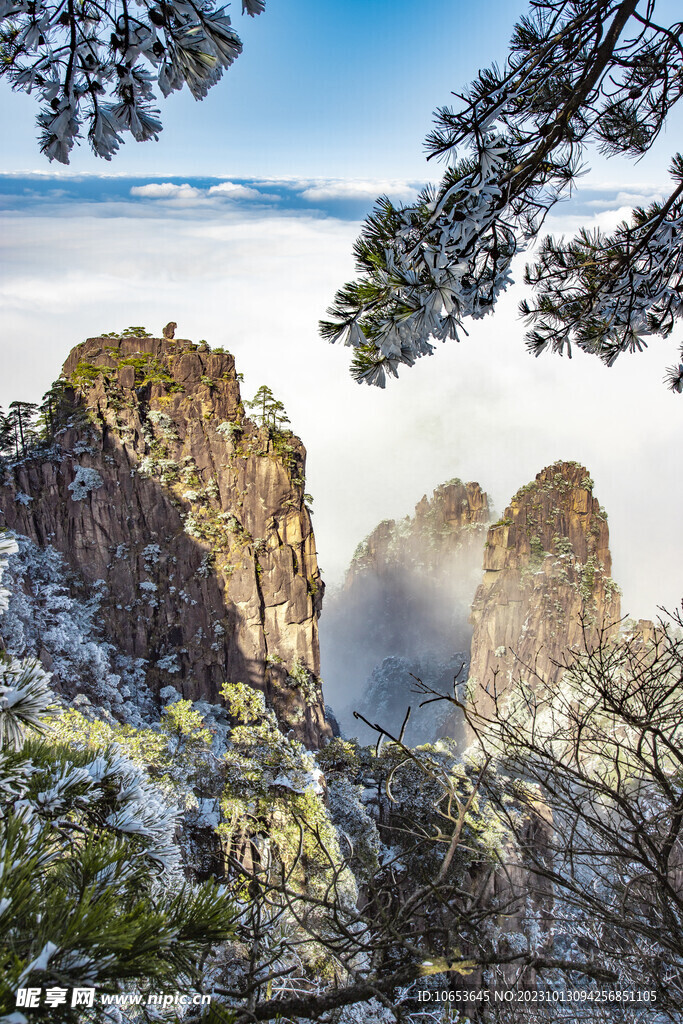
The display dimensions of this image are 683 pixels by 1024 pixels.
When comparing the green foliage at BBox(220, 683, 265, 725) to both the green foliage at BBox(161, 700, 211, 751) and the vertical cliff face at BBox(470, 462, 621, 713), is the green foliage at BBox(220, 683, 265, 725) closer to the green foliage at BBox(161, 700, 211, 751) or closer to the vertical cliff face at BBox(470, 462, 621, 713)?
the green foliage at BBox(161, 700, 211, 751)

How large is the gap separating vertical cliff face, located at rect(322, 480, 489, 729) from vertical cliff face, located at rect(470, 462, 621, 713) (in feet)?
68.4

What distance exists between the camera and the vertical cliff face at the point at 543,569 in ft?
113

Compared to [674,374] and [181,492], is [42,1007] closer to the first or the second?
[674,374]

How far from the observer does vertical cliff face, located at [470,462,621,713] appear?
113ft

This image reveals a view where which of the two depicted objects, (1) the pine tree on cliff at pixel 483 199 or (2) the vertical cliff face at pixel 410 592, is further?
(2) the vertical cliff face at pixel 410 592

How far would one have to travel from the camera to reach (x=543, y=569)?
35.7 meters

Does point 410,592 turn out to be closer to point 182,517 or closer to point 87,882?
point 182,517

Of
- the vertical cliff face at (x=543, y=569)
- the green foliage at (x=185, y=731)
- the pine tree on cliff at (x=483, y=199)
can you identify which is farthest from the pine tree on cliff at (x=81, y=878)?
the vertical cliff face at (x=543, y=569)

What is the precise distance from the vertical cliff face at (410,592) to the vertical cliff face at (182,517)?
34633 mm

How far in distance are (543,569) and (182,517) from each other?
22869 mm

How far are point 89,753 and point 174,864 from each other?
53 centimetres

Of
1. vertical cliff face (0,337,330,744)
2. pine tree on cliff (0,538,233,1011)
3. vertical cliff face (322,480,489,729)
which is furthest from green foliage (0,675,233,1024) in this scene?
vertical cliff face (322,480,489,729)

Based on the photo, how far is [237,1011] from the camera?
74.1 inches

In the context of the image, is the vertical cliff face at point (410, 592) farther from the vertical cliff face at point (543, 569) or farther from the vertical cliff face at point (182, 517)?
the vertical cliff face at point (182, 517)
